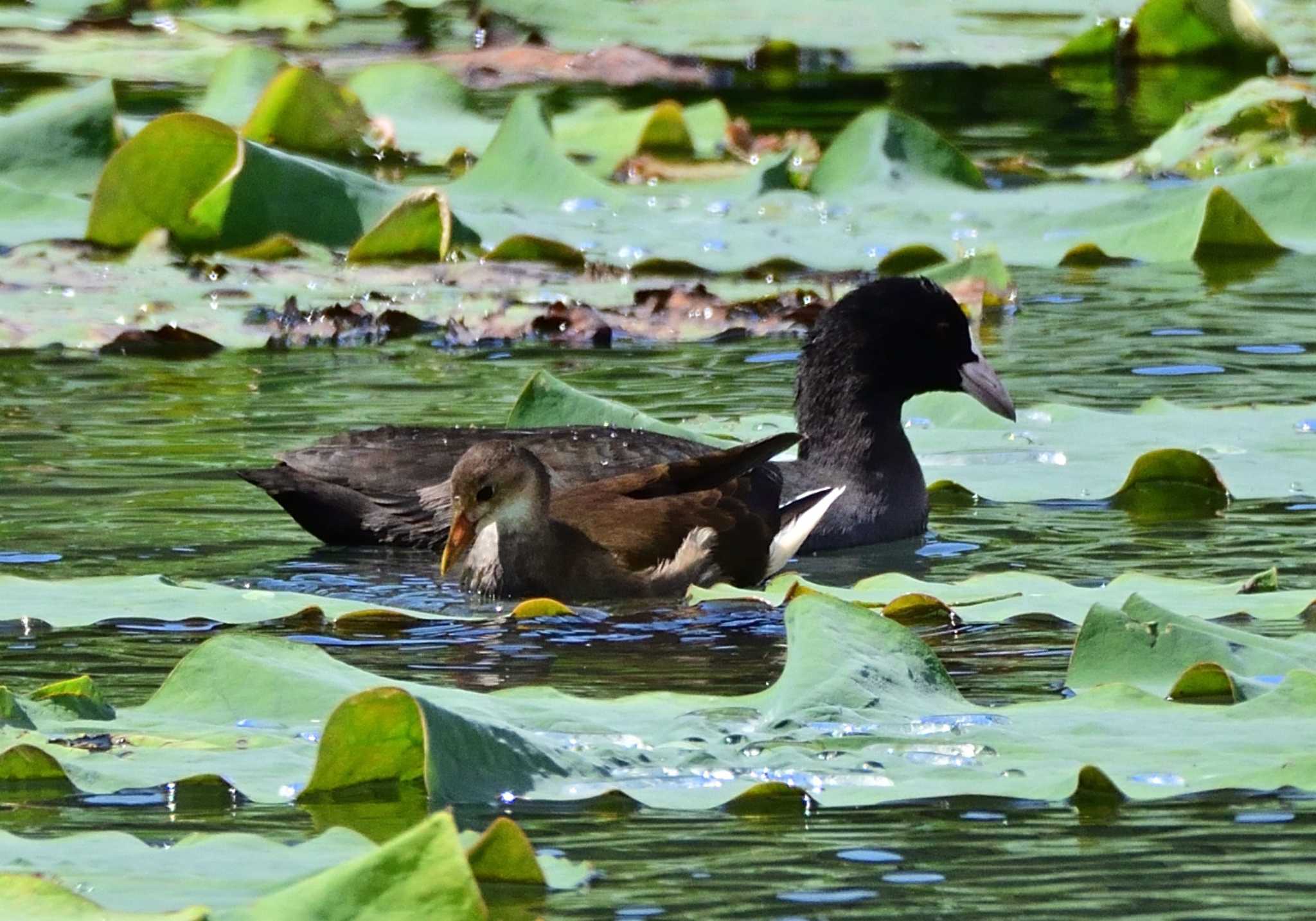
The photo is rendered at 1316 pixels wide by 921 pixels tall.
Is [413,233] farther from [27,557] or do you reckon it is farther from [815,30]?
[815,30]

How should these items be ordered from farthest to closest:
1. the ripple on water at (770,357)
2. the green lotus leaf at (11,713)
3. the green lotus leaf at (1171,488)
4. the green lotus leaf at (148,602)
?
the ripple on water at (770,357), the green lotus leaf at (1171,488), the green lotus leaf at (148,602), the green lotus leaf at (11,713)

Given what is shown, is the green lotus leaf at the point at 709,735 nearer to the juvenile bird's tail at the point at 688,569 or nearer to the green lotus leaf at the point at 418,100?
the juvenile bird's tail at the point at 688,569

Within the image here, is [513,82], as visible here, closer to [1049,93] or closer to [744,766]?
[1049,93]

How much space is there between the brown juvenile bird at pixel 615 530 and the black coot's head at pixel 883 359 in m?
0.92

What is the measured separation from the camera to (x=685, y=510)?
614cm

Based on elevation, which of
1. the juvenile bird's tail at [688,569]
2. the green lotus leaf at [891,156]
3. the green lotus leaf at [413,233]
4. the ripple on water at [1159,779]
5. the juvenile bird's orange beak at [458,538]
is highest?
the green lotus leaf at [891,156]

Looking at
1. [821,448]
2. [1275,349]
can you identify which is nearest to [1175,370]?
[1275,349]

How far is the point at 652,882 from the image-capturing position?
334cm

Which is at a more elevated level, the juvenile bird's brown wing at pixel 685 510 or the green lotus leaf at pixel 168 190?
the green lotus leaf at pixel 168 190

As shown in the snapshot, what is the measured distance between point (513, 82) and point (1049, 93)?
2.83 meters

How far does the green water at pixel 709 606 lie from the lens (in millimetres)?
3359

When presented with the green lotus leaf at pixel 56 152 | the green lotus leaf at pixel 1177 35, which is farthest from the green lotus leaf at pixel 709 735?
the green lotus leaf at pixel 1177 35

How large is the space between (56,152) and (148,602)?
549 cm

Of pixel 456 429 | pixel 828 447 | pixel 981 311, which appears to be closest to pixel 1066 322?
pixel 981 311
